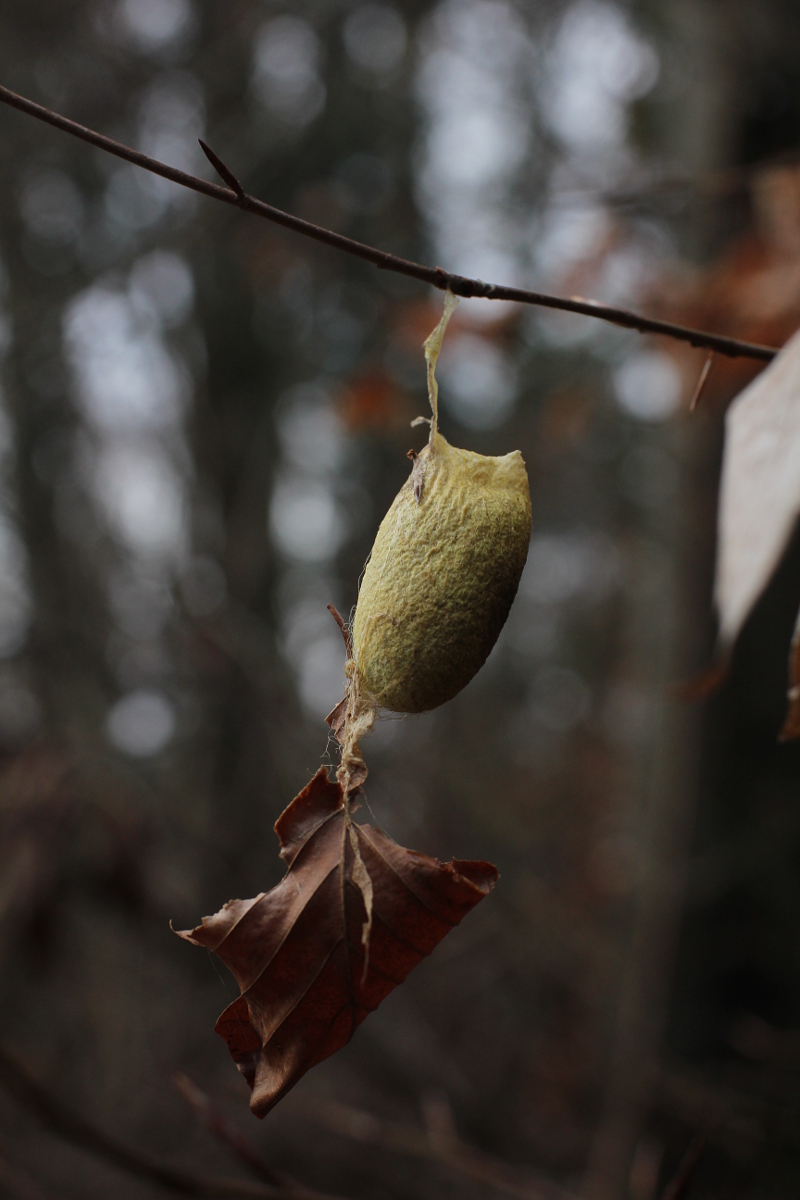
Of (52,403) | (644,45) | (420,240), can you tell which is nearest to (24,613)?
(52,403)

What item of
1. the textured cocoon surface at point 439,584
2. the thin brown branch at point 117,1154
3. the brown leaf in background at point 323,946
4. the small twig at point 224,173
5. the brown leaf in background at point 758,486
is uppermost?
the small twig at point 224,173

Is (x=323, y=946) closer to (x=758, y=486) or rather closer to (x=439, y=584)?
(x=439, y=584)

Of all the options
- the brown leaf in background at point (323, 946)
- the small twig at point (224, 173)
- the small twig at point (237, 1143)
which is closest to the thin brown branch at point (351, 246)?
the small twig at point (224, 173)

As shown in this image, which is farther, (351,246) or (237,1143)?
(237,1143)

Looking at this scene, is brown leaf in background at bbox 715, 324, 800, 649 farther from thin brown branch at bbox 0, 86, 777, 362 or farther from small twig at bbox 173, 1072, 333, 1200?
small twig at bbox 173, 1072, 333, 1200

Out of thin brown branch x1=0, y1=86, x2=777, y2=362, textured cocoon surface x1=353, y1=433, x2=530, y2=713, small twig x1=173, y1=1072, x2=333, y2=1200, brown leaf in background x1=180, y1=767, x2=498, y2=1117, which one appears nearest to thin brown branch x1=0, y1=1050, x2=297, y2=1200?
small twig x1=173, y1=1072, x2=333, y2=1200

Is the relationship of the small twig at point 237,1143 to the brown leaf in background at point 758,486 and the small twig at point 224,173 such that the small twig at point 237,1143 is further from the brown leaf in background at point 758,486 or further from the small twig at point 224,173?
the small twig at point 224,173

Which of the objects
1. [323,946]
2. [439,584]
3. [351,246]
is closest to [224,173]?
[351,246]

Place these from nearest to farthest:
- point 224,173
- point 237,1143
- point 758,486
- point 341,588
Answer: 1. point 224,173
2. point 758,486
3. point 237,1143
4. point 341,588
